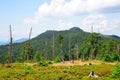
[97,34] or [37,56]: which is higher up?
[97,34]

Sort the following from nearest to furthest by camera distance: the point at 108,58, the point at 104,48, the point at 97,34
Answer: the point at 108,58
the point at 97,34
the point at 104,48

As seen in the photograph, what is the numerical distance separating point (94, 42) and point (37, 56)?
110 feet

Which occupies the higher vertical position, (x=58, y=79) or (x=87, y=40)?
(x=87, y=40)

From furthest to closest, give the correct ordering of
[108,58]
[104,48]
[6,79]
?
1. [104,48]
2. [108,58]
3. [6,79]

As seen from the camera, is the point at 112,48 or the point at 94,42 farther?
the point at 112,48

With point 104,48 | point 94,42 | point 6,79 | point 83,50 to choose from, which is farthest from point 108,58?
point 6,79

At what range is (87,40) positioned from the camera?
105 m

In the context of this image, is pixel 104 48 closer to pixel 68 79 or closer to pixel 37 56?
pixel 37 56

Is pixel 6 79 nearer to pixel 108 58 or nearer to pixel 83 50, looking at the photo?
pixel 108 58

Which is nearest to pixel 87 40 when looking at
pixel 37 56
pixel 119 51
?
pixel 119 51

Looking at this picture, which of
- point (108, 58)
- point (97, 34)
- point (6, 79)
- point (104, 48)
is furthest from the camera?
point (104, 48)

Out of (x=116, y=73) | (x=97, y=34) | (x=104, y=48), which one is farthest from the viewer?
(x=104, y=48)

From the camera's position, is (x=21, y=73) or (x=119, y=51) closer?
(x=21, y=73)

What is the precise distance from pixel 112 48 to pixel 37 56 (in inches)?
1382
